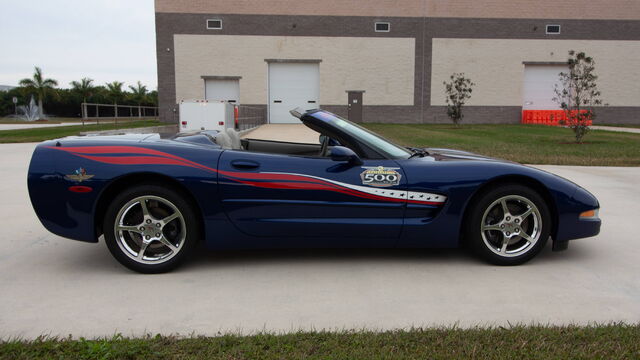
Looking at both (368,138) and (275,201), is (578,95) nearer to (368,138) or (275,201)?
(368,138)

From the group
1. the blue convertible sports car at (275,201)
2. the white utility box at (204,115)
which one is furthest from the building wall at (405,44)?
the blue convertible sports car at (275,201)

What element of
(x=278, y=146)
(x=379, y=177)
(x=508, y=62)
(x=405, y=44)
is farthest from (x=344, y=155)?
(x=508, y=62)

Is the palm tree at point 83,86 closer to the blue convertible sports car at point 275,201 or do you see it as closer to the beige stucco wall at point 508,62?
the beige stucco wall at point 508,62

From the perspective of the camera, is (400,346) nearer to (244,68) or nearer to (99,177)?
(99,177)

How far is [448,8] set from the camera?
32.1 metres

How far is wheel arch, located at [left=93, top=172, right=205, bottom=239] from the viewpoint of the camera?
3672 mm

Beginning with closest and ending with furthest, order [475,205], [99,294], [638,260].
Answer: [99,294] → [475,205] → [638,260]

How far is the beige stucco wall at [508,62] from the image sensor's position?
1273 inches

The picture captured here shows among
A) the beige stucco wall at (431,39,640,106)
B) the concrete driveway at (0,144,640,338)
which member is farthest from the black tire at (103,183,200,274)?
the beige stucco wall at (431,39,640,106)

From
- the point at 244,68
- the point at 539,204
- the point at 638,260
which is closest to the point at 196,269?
the point at 539,204

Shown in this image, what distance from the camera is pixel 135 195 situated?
3641 millimetres

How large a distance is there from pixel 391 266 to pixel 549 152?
10927 millimetres

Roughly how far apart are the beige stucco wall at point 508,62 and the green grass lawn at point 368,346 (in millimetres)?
31342

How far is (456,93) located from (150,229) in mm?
29992
